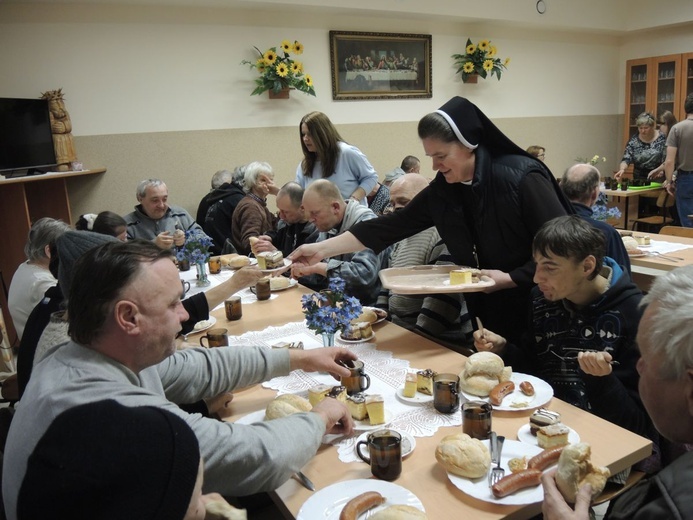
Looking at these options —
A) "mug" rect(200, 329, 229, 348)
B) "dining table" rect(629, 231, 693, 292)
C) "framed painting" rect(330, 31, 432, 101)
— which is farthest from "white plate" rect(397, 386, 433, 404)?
"framed painting" rect(330, 31, 432, 101)

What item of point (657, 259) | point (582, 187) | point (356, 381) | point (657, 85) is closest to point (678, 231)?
point (657, 259)

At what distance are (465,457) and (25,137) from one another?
481cm

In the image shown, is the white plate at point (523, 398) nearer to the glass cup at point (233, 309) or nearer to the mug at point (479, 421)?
the mug at point (479, 421)

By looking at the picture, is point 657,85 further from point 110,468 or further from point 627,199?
point 110,468

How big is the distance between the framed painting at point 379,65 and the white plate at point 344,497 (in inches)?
230

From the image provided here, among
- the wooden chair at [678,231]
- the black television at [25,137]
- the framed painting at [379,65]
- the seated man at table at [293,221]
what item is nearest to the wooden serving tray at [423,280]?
the seated man at table at [293,221]

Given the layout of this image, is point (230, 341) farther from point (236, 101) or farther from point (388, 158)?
point (388, 158)

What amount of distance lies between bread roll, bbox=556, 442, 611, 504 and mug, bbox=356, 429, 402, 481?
36 cm

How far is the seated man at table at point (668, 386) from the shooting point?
88 cm

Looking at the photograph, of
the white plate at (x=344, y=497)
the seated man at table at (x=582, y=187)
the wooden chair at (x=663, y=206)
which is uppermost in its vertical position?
the seated man at table at (x=582, y=187)

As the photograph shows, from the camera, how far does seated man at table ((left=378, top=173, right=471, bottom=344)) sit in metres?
2.50

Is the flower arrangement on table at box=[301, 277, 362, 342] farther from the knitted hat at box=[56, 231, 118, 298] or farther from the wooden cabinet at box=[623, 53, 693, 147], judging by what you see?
the wooden cabinet at box=[623, 53, 693, 147]

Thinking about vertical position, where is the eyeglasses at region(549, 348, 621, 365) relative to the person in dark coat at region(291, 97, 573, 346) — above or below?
below

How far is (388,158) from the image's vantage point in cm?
709
